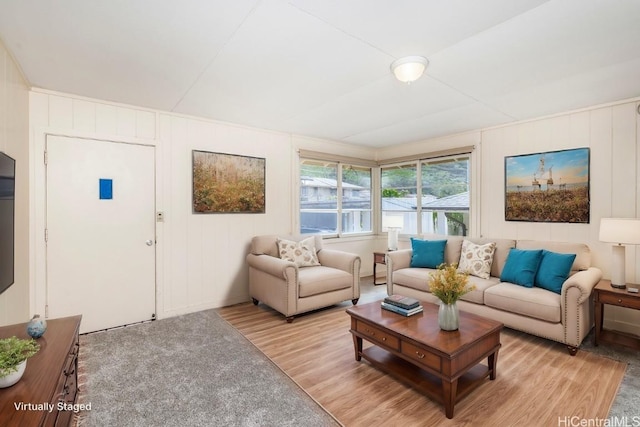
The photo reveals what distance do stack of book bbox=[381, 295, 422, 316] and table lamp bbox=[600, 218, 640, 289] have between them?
1942mm

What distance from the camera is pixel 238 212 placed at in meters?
4.16

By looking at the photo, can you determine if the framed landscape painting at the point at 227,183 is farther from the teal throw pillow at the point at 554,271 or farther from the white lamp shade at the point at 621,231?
the white lamp shade at the point at 621,231

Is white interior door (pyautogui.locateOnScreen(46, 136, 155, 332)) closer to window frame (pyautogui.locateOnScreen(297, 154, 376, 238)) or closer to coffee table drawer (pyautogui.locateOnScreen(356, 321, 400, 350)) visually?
window frame (pyautogui.locateOnScreen(297, 154, 376, 238))

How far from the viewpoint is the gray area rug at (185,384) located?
Result: 6.24ft

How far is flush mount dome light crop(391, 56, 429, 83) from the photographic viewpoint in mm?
2289

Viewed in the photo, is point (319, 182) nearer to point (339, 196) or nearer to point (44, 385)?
point (339, 196)

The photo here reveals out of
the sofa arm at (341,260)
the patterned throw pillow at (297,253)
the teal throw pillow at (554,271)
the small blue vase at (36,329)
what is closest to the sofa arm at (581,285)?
the teal throw pillow at (554,271)

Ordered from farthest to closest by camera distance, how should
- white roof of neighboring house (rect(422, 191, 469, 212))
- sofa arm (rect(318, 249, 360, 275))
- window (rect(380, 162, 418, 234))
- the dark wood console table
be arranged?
window (rect(380, 162, 418, 234))
white roof of neighboring house (rect(422, 191, 469, 212))
sofa arm (rect(318, 249, 360, 275))
the dark wood console table

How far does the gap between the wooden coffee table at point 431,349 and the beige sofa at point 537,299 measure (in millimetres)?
836

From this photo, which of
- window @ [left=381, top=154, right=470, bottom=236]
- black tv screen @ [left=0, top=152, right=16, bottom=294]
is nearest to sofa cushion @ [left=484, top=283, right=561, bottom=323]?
window @ [left=381, top=154, right=470, bottom=236]

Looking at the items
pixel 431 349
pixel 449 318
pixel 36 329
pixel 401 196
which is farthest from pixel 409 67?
pixel 401 196

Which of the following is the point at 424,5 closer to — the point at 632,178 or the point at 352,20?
the point at 352,20

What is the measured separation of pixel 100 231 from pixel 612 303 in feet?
16.4

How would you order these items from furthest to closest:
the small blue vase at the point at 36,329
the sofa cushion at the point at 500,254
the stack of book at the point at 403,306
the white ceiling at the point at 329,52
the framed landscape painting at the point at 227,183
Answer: the framed landscape painting at the point at 227,183
the sofa cushion at the point at 500,254
the stack of book at the point at 403,306
the white ceiling at the point at 329,52
the small blue vase at the point at 36,329
